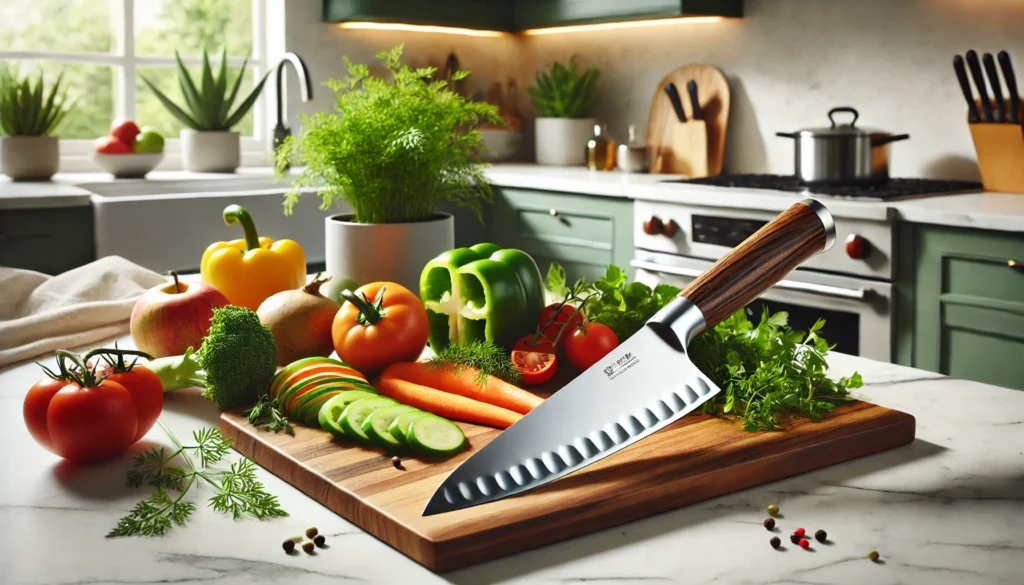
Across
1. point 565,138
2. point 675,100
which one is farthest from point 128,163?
point 675,100

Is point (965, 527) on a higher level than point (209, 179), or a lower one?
lower

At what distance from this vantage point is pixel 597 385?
0.91 metres

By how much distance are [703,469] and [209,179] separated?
2855mm

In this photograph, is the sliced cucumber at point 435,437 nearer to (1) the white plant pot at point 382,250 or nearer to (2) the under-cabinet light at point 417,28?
(1) the white plant pot at point 382,250

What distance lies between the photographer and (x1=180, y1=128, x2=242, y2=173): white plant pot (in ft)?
11.5

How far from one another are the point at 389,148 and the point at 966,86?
1.96m

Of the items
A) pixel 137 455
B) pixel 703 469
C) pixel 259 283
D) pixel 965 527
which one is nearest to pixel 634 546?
pixel 703 469

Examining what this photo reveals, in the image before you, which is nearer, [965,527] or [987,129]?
[965,527]

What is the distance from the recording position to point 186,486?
0.87 meters

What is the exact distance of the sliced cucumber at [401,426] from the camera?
2.94 feet

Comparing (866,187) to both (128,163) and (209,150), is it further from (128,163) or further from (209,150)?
(128,163)

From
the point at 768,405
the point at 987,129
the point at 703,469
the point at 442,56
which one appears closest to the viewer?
the point at 703,469

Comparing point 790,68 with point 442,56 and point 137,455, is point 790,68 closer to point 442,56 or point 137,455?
point 442,56

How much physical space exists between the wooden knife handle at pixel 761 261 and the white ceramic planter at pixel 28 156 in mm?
2806
